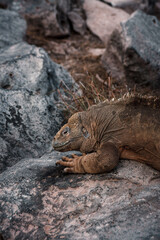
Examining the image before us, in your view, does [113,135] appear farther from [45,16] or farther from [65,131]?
[45,16]

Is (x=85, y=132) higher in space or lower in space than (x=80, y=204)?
higher

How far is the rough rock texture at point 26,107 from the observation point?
178 inches

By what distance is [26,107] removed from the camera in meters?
4.77

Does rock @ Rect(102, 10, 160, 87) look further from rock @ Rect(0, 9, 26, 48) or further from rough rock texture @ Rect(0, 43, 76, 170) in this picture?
rock @ Rect(0, 9, 26, 48)

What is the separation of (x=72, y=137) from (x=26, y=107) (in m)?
1.35

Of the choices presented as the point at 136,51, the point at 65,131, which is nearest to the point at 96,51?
the point at 136,51

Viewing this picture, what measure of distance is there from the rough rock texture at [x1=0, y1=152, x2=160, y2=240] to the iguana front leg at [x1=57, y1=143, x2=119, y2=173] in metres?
0.09

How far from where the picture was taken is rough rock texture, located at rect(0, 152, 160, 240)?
9.14 ft

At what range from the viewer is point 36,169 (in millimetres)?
3795

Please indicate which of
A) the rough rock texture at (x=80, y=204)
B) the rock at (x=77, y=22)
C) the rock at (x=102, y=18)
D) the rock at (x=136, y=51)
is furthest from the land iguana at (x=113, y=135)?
the rock at (x=77, y=22)

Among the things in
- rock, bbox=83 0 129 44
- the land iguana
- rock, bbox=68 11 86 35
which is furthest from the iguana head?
rock, bbox=68 11 86 35

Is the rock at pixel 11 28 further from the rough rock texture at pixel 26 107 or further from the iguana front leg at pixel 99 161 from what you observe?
the iguana front leg at pixel 99 161

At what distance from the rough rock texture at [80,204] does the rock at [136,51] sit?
4.28 meters

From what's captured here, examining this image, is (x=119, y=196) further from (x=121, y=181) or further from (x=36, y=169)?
(x=36, y=169)
